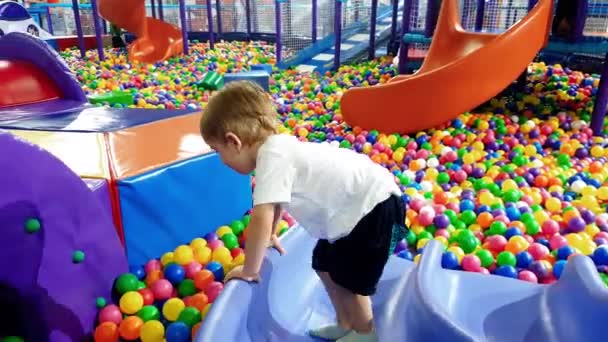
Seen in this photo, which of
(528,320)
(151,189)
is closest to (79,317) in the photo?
(151,189)

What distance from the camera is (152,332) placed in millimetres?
1518

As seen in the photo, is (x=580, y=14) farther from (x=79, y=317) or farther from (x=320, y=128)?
(x=79, y=317)

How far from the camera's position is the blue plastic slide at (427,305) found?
112cm

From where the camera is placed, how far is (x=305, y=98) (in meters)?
5.08

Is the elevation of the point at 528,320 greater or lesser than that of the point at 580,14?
lesser

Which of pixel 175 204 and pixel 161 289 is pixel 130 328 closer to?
pixel 161 289

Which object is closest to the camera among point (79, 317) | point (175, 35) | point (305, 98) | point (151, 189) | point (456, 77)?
point (79, 317)

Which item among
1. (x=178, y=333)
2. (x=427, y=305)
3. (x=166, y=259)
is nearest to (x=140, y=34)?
(x=166, y=259)

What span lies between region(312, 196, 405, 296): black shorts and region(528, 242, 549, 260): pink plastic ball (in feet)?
3.04

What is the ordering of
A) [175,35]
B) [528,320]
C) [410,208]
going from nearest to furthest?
[528,320] → [410,208] → [175,35]

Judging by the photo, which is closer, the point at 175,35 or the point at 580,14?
the point at 580,14

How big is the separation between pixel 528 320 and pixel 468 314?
159 mm

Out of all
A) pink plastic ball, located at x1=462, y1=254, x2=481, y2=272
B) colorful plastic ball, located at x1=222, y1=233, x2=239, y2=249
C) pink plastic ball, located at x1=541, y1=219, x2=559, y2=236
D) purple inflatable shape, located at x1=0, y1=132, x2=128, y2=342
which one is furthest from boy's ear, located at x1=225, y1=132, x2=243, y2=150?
pink plastic ball, located at x1=541, y1=219, x2=559, y2=236

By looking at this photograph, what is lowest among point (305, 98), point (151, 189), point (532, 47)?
point (305, 98)
